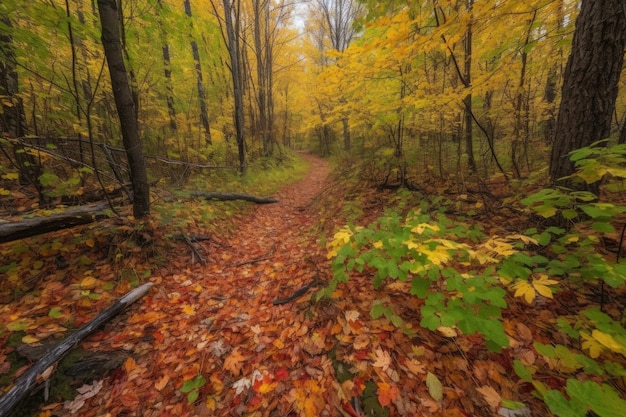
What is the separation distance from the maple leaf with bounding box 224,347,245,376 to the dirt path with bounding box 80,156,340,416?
1 centimetres

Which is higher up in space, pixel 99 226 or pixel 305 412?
pixel 99 226

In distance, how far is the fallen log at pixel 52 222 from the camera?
10.6ft

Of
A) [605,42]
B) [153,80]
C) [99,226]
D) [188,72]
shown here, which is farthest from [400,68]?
[188,72]

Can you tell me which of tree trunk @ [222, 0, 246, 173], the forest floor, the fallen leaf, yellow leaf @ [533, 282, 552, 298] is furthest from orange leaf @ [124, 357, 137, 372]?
tree trunk @ [222, 0, 246, 173]

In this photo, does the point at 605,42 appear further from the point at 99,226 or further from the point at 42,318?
the point at 99,226

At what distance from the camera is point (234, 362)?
2535 mm

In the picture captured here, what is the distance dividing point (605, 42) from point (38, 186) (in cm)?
829

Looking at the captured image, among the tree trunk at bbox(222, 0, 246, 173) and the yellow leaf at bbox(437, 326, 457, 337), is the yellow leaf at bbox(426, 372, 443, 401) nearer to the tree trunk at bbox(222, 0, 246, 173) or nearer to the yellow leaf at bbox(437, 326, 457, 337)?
the yellow leaf at bbox(437, 326, 457, 337)

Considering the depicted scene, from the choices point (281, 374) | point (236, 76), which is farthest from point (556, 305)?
point (236, 76)

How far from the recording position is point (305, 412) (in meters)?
1.97

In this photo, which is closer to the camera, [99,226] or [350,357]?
[350,357]

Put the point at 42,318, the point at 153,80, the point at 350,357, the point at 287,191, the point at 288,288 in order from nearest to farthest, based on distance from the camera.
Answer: the point at 350,357
the point at 42,318
the point at 288,288
the point at 153,80
the point at 287,191

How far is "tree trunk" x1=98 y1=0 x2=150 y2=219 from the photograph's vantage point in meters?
3.62

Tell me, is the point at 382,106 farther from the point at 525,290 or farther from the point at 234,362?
the point at 234,362
